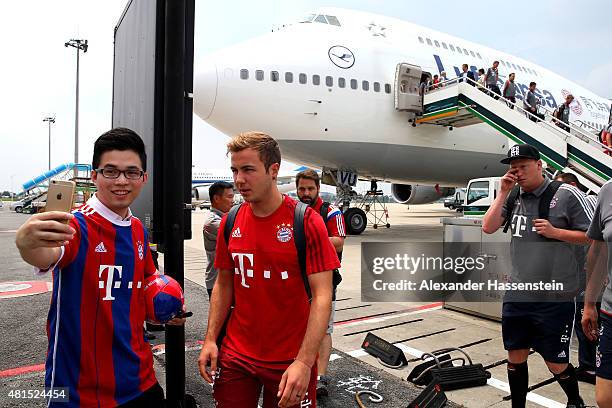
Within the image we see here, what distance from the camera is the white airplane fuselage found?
38.6ft

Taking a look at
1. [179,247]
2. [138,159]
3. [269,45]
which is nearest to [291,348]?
[179,247]

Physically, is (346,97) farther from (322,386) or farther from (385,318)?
(322,386)

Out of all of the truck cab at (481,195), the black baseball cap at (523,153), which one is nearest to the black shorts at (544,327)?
the black baseball cap at (523,153)

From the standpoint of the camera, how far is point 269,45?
40.7 ft

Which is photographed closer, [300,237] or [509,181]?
[300,237]

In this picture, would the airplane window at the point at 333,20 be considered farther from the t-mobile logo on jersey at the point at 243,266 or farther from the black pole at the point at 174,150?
the t-mobile logo on jersey at the point at 243,266

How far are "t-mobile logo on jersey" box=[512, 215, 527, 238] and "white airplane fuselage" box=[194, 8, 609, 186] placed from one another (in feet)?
31.1

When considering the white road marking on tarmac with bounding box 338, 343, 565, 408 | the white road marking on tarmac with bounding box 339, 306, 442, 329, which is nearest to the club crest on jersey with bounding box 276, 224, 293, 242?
the white road marking on tarmac with bounding box 338, 343, 565, 408

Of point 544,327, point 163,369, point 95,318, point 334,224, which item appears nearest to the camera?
point 95,318

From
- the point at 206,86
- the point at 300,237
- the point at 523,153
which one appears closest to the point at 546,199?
the point at 523,153

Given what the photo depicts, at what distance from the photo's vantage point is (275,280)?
80.2 inches

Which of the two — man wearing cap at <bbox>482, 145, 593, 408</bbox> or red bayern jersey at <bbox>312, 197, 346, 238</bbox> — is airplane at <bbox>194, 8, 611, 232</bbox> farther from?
man wearing cap at <bbox>482, 145, 593, 408</bbox>

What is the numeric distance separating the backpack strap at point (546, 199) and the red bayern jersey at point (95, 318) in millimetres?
2806

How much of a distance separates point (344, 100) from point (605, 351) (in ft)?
37.1
